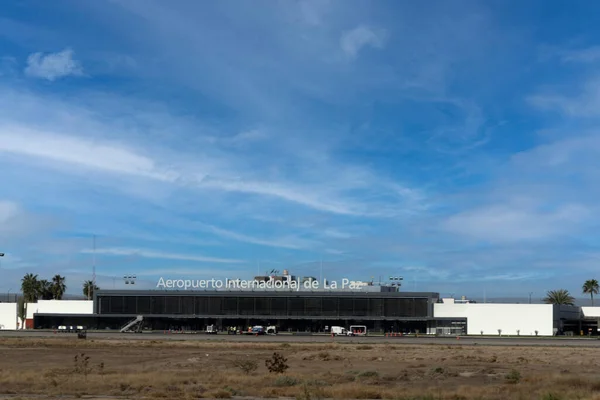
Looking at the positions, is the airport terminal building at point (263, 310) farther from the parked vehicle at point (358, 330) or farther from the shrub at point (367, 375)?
the shrub at point (367, 375)

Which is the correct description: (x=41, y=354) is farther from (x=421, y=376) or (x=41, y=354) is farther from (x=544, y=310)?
(x=544, y=310)

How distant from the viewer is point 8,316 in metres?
172

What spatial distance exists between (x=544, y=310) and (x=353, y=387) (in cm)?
12045

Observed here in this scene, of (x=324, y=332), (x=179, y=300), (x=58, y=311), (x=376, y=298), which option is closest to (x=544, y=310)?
(x=376, y=298)

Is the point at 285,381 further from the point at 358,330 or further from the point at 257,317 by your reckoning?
the point at 257,317

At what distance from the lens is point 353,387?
3684 centimetres

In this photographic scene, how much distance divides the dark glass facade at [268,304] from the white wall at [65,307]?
9.44 ft

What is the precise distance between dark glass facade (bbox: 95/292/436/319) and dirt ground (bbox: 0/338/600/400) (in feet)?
254

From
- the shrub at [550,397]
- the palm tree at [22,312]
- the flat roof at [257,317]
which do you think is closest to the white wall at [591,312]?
the flat roof at [257,317]

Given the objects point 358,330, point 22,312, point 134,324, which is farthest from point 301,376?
point 22,312

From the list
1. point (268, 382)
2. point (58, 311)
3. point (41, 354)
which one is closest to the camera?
point (268, 382)

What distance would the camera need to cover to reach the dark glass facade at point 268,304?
154875 mm

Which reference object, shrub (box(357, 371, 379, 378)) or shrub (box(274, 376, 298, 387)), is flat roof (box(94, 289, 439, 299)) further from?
shrub (box(274, 376, 298, 387))

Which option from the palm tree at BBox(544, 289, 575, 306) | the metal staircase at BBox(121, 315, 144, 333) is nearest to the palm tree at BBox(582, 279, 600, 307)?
the palm tree at BBox(544, 289, 575, 306)
